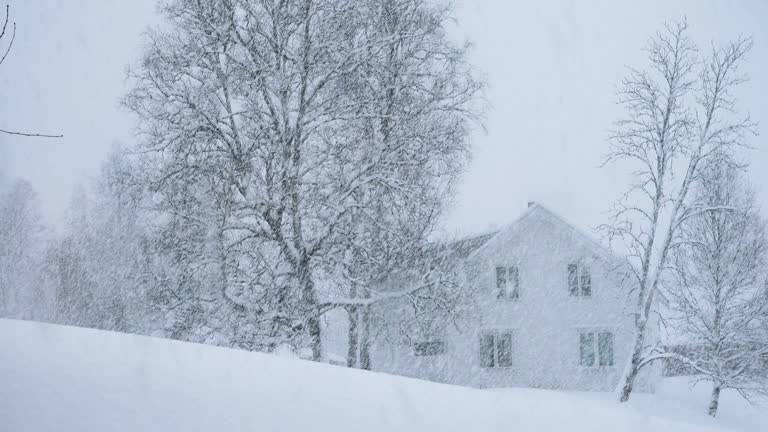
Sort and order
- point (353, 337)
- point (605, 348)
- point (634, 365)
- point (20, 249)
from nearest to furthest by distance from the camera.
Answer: point (353, 337) < point (634, 365) < point (605, 348) < point (20, 249)

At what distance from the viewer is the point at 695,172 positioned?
46.8 ft

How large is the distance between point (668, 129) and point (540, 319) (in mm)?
9575

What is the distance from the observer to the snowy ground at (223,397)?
231 centimetres

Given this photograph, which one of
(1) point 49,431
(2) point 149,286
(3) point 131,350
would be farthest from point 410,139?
(1) point 49,431

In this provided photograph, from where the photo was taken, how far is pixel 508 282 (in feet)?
71.4

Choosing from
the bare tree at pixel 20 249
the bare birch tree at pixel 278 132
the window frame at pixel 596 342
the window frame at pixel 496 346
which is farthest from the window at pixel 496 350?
the bare tree at pixel 20 249

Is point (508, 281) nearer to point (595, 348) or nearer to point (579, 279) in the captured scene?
point (579, 279)

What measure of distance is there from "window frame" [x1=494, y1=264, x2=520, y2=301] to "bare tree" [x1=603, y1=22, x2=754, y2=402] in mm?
7508

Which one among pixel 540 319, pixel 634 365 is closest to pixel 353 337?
pixel 634 365

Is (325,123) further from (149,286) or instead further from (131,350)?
(131,350)

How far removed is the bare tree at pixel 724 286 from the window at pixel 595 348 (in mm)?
2760

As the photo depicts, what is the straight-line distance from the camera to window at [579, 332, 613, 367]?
71.2 feet

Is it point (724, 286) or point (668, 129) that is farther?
point (724, 286)

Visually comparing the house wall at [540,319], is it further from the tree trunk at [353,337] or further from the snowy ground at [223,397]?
the snowy ground at [223,397]
